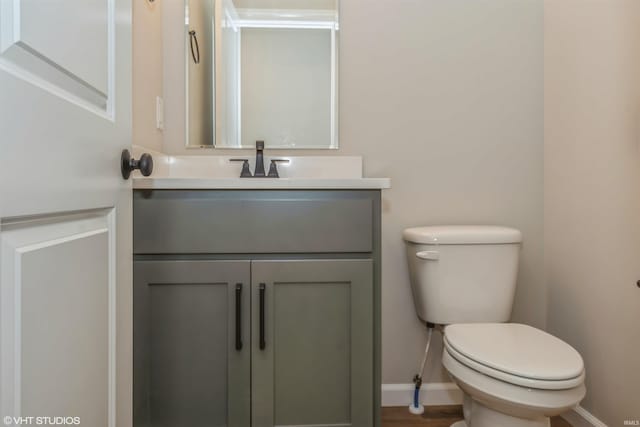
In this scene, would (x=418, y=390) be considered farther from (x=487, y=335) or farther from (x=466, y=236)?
(x=466, y=236)

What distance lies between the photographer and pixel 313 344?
1.06 metres

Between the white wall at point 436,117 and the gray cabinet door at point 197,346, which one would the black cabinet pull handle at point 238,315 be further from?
the white wall at point 436,117

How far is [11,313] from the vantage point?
44cm

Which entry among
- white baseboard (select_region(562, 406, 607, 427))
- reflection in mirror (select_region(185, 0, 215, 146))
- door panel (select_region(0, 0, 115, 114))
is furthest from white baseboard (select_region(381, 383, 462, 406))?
door panel (select_region(0, 0, 115, 114))

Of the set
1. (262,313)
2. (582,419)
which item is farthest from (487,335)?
(262,313)

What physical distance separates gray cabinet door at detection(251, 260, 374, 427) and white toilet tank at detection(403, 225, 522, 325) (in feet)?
1.33

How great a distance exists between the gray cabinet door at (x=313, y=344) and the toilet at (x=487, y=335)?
32cm

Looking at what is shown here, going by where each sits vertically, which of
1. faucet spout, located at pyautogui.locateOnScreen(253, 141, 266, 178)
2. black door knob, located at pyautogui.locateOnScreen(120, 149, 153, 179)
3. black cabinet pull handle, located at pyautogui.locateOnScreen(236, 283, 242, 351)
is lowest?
black cabinet pull handle, located at pyautogui.locateOnScreen(236, 283, 242, 351)

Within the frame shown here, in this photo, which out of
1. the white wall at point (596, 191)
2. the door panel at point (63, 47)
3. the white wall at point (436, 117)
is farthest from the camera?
the white wall at point (436, 117)

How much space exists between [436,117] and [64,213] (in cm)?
142

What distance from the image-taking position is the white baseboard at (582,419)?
52.0 inches

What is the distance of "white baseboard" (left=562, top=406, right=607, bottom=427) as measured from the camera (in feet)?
4.33

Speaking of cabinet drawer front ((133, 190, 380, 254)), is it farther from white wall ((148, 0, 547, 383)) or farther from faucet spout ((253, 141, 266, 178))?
white wall ((148, 0, 547, 383))

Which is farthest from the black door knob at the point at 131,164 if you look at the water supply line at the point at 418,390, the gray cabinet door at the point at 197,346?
the water supply line at the point at 418,390
